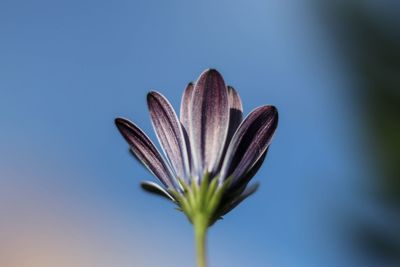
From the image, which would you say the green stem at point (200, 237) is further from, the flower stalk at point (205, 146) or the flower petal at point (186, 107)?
the flower petal at point (186, 107)

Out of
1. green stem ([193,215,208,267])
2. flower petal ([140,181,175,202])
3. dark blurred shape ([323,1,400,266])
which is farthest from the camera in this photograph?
dark blurred shape ([323,1,400,266])

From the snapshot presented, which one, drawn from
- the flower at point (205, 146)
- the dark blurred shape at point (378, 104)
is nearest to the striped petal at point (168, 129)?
the flower at point (205, 146)

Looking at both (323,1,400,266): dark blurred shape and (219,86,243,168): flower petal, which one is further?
(323,1,400,266): dark blurred shape

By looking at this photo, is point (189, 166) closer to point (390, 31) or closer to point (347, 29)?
point (390, 31)

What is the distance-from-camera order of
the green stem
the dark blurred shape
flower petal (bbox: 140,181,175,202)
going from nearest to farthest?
the green stem
flower petal (bbox: 140,181,175,202)
the dark blurred shape

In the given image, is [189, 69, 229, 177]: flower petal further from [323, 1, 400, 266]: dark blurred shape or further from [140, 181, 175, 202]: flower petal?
[323, 1, 400, 266]: dark blurred shape

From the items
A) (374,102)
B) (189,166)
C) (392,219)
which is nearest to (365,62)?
(374,102)

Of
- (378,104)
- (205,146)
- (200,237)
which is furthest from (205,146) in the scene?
(378,104)

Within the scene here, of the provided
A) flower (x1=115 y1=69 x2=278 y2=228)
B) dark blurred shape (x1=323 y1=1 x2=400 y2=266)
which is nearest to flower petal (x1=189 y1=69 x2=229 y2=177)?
flower (x1=115 y1=69 x2=278 y2=228)
